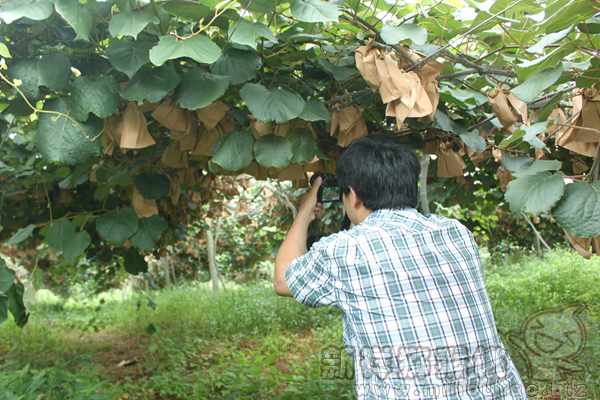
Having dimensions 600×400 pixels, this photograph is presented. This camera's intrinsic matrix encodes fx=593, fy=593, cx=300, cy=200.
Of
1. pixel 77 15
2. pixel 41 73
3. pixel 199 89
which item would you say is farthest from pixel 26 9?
pixel 199 89

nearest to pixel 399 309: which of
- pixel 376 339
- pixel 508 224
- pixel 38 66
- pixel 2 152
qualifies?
pixel 376 339

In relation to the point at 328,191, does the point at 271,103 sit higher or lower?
higher

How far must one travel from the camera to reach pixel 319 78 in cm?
141

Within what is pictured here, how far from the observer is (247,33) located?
1.08 m

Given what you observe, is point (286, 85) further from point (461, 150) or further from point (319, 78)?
point (461, 150)

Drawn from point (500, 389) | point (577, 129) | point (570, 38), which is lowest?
point (500, 389)

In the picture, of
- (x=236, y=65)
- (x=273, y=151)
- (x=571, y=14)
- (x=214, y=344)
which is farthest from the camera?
(x=214, y=344)

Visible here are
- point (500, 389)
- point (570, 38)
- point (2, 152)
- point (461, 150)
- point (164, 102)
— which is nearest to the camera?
point (570, 38)

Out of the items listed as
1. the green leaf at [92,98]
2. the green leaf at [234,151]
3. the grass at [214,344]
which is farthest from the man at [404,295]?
the grass at [214,344]

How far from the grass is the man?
147 centimetres

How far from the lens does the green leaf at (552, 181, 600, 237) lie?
95 cm

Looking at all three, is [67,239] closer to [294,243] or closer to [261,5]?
[294,243]

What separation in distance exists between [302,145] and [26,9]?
0.63 metres

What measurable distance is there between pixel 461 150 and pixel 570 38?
0.75 m
